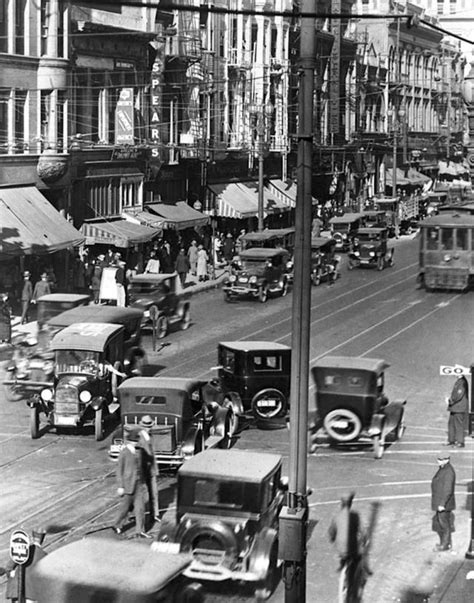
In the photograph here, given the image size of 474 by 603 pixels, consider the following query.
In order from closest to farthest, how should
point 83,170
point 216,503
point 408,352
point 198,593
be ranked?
point 198,593 → point 216,503 → point 408,352 → point 83,170

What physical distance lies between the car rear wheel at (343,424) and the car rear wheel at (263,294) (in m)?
13.0

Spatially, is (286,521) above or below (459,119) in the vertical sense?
below

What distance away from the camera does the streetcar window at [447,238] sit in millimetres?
26472

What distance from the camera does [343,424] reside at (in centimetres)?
2005

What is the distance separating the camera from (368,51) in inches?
1639

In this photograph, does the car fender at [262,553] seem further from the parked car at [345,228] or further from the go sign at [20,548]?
the parked car at [345,228]

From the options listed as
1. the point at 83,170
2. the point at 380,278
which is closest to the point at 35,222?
the point at 83,170

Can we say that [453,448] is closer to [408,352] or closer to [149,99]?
[408,352]

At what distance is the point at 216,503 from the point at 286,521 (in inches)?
167

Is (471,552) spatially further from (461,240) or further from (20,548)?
(461,240)

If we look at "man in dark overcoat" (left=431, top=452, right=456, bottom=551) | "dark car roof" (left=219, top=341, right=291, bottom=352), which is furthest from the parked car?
"man in dark overcoat" (left=431, top=452, right=456, bottom=551)

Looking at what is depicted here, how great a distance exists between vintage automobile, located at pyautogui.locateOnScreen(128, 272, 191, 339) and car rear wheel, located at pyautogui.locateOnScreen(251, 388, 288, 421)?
805cm

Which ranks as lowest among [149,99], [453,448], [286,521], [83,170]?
[453,448]

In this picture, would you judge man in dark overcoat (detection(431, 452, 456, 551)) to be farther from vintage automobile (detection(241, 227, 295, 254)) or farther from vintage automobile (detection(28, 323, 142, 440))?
vintage automobile (detection(241, 227, 295, 254))
